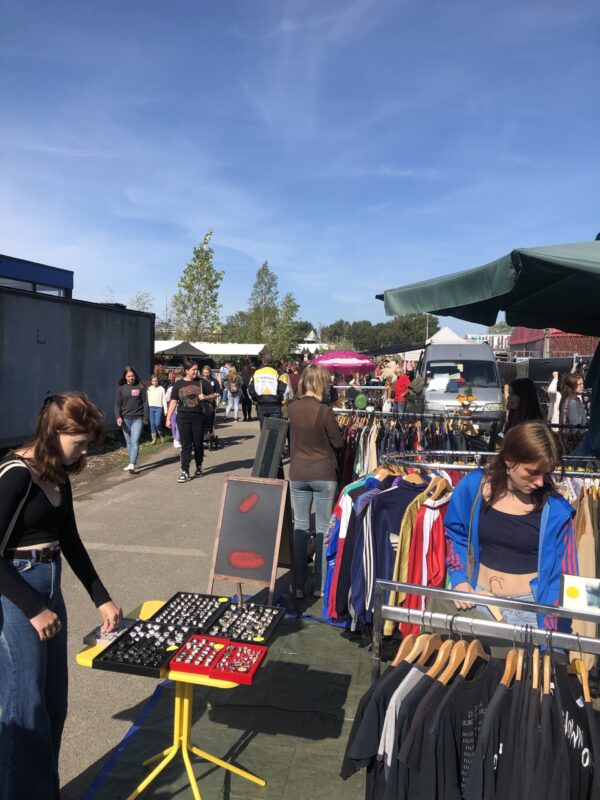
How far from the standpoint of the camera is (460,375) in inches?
622

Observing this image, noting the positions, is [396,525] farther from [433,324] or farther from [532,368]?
[433,324]

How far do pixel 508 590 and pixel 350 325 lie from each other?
11678 centimetres

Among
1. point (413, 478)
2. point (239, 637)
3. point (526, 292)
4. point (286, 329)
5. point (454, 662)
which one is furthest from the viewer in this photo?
point (286, 329)

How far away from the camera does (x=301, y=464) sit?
5.36m

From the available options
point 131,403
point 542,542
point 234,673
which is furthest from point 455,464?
point 131,403

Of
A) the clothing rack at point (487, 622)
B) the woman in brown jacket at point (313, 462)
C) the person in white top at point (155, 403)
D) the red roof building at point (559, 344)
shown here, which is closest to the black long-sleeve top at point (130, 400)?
the person in white top at point (155, 403)

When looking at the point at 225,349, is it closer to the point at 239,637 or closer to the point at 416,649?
the point at 239,637

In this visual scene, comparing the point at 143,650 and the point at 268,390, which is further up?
the point at 268,390

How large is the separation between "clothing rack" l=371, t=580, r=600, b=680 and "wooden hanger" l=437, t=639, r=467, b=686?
0.06m

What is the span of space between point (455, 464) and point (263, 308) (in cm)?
5893

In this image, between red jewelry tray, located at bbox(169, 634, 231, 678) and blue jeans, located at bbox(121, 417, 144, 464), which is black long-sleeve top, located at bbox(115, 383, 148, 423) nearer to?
blue jeans, located at bbox(121, 417, 144, 464)

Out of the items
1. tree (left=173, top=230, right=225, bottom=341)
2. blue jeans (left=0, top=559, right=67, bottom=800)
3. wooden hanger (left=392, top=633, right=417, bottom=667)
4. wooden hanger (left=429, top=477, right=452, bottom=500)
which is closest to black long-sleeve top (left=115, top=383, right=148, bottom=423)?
wooden hanger (left=429, top=477, right=452, bottom=500)

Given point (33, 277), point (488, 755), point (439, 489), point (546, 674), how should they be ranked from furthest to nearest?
point (33, 277) → point (439, 489) → point (546, 674) → point (488, 755)

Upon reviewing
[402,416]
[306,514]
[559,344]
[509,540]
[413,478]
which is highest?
[559,344]
